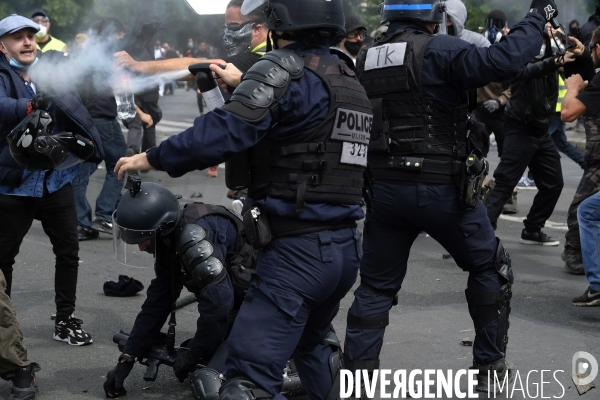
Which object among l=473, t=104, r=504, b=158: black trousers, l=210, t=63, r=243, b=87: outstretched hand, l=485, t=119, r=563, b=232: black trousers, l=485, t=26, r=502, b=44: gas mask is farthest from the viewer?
l=473, t=104, r=504, b=158: black trousers

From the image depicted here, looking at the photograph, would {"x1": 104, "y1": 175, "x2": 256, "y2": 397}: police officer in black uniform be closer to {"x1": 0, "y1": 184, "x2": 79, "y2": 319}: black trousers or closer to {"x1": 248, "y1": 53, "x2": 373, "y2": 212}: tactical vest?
{"x1": 0, "y1": 184, "x2": 79, "y2": 319}: black trousers

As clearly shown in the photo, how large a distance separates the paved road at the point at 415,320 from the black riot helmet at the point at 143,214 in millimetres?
855

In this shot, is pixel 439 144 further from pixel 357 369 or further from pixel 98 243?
pixel 98 243

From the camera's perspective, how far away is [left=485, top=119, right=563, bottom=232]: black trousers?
26.9 feet

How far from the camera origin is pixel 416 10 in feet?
15.1

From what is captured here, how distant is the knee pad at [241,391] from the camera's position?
341 cm

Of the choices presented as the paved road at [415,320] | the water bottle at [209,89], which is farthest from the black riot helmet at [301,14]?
the paved road at [415,320]

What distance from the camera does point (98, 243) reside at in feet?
28.9

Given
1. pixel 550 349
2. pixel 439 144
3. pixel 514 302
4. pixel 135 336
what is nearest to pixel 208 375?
pixel 135 336

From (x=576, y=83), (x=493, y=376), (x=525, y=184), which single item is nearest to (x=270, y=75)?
(x=493, y=376)

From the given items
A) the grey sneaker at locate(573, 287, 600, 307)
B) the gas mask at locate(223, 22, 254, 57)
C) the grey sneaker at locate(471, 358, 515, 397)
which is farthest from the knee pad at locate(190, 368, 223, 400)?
the grey sneaker at locate(573, 287, 600, 307)

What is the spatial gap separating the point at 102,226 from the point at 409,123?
5.22m

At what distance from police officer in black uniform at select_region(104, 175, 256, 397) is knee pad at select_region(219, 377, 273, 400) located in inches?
33.0

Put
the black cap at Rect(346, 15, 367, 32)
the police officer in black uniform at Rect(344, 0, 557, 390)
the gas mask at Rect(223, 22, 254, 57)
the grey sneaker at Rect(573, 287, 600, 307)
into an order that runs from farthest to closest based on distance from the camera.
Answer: the black cap at Rect(346, 15, 367, 32) < the grey sneaker at Rect(573, 287, 600, 307) < the gas mask at Rect(223, 22, 254, 57) < the police officer in black uniform at Rect(344, 0, 557, 390)
